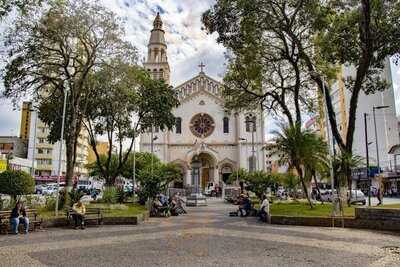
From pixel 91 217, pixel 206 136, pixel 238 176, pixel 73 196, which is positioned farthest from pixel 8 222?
pixel 206 136

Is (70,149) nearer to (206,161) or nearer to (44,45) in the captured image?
(44,45)

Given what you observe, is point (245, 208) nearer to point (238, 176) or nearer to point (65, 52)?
point (65, 52)

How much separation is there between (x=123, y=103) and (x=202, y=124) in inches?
1369

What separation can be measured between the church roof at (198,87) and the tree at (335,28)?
38705mm

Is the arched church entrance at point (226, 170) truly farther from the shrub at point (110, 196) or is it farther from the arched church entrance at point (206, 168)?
the shrub at point (110, 196)

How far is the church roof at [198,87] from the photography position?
200 ft

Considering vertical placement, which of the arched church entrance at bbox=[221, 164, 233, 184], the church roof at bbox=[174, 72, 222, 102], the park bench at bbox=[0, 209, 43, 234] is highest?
the church roof at bbox=[174, 72, 222, 102]

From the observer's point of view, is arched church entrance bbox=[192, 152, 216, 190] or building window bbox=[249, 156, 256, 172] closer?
building window bbox=[249, 156, 256, 172]

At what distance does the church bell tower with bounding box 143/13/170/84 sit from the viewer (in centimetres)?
6172

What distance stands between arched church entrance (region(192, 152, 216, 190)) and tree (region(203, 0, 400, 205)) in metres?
Result: 37.1

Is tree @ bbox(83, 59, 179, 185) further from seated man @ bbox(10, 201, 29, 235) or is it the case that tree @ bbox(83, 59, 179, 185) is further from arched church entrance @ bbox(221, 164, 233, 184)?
arched church entrance @ bbox(221, 164, 233, 184)

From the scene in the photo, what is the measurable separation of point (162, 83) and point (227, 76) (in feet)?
18.2

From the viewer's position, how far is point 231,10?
20172 mm

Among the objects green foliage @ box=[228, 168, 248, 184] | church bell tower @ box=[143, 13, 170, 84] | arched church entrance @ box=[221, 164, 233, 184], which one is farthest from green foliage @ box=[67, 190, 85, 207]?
church bell tower @ box=[143, 13, 170, 84]
